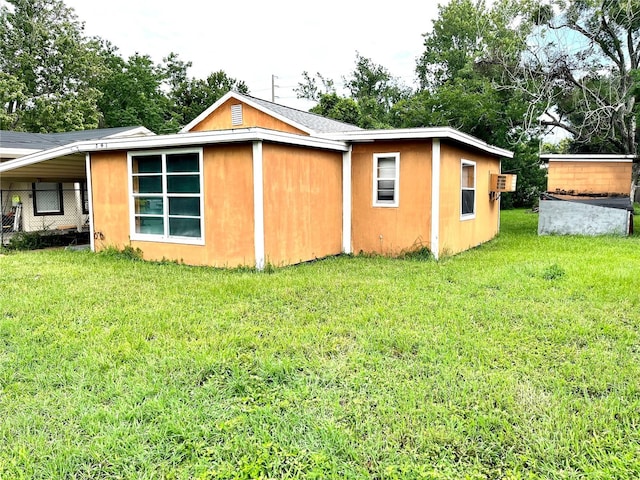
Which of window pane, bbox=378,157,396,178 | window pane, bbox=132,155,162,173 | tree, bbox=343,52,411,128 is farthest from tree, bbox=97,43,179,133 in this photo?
window pane, bbox=378,157,396,178

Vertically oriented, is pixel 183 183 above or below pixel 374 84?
below

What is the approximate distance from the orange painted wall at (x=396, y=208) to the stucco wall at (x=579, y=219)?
6.00 m

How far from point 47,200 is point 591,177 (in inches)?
621

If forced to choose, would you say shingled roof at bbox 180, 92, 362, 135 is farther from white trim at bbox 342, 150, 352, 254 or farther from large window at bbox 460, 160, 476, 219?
large window at bbox 460, 160, 476, 219

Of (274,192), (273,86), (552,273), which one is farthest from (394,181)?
(273,86)

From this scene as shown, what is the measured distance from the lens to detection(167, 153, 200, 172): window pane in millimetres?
7566

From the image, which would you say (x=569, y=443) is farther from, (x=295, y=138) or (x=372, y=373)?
(x=295, y=138)

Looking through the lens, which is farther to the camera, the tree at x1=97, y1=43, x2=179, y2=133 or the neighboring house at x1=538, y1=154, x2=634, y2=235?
the tree at x1=97, y1=43, x2=179, y2=133

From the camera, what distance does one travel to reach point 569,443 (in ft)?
8.17

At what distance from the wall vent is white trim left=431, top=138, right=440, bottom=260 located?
241 inches

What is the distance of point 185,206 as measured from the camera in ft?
25.5

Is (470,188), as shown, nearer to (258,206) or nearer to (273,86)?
(258,206)

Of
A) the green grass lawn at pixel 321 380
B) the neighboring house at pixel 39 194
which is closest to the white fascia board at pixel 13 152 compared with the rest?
the neighboring house at pixel 39 194

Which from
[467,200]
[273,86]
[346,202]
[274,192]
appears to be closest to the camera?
[274,192]
